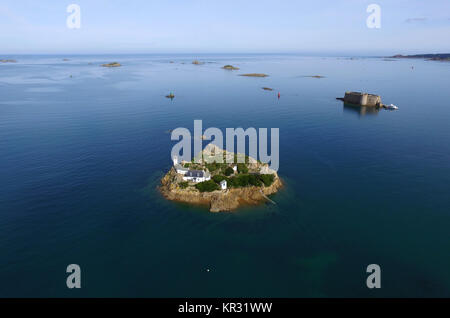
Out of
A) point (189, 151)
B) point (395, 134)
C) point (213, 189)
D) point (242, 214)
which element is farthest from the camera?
point (395, 134)

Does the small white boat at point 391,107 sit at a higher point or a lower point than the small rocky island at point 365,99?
lower

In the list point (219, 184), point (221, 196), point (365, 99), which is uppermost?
point (365, 99)

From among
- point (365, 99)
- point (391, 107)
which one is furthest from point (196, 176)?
point (391, 107)

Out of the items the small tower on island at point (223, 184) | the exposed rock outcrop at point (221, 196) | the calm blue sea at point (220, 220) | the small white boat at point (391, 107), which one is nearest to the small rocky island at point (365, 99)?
the small white boat at point (391, 107)

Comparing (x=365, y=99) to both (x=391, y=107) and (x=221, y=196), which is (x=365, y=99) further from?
(x=221, y=196)

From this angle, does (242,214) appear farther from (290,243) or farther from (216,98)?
(216,98)

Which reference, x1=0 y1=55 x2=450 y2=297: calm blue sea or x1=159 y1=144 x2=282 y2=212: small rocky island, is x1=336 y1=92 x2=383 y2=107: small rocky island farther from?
x1=159 y1=144 x2=282 y2=212: small rocky island

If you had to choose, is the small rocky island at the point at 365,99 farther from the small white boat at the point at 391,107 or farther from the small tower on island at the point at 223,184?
the small tower on island at the point at 223,184

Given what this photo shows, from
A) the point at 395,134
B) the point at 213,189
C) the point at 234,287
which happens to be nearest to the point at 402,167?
the point at 395,134

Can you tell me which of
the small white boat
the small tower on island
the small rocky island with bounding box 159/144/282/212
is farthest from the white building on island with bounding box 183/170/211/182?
the small white boat
